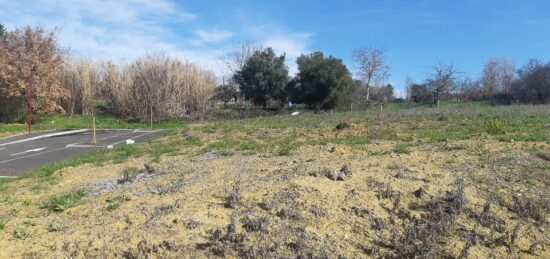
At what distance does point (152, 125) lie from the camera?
24375 millimetres

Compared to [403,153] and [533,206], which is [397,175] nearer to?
[533,206]

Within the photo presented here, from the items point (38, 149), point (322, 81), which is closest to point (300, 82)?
point (322, 81)

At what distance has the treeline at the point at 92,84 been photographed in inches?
875

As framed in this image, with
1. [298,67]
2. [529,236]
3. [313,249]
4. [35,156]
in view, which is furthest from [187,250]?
[298,67]

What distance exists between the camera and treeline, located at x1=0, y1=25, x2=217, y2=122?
875 inches

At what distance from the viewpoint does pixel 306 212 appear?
424 centimetres

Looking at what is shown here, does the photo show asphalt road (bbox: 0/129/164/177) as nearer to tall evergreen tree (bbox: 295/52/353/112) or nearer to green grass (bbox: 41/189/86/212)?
green grass (bbox: 41/189/86/212)

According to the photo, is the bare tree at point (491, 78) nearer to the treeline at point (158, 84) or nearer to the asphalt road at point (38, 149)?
the treeline at point (158, 84)

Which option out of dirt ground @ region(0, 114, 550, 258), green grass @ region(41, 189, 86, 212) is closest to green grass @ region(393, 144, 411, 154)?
dirt ground @ region(0, 114, 550, 258)

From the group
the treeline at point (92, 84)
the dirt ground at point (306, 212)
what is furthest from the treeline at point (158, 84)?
the dirt ground at point (306, 212)

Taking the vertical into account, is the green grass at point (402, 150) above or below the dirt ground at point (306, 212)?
above

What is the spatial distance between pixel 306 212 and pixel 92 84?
26.4m

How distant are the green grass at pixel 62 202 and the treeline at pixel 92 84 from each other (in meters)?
19.0

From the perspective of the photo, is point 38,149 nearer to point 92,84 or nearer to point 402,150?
point 402,150
